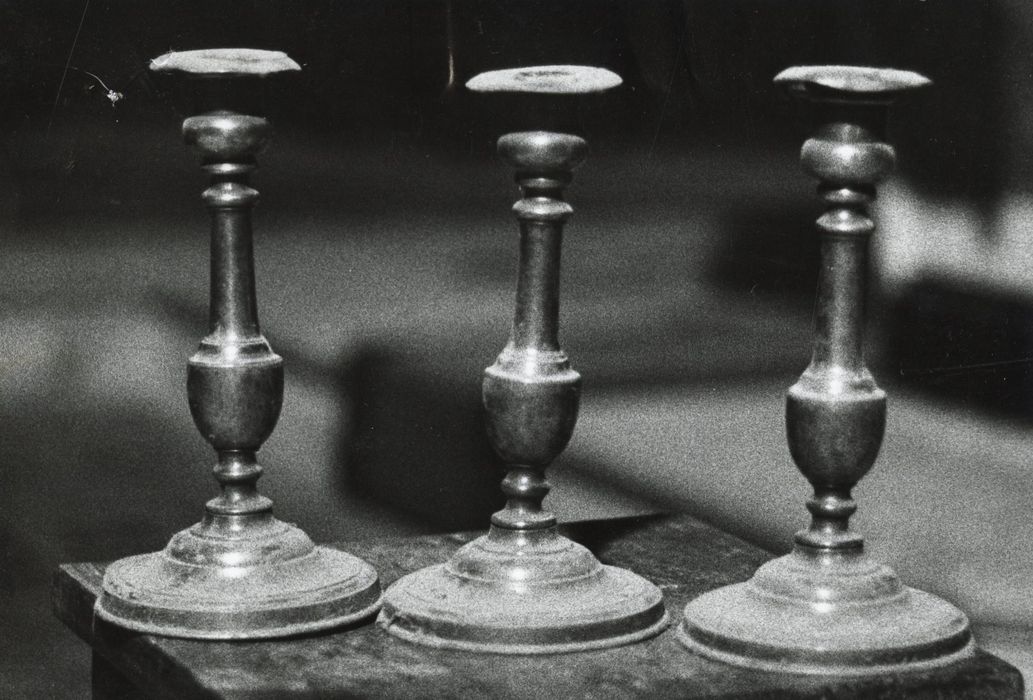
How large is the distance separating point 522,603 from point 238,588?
0.14 meters

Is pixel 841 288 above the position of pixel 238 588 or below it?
above

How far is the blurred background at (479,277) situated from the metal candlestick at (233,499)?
251mm

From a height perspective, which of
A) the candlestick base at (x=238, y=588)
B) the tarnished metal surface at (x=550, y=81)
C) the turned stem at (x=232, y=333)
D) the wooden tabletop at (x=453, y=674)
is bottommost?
the wooden tabletop at (x=453, y=674)

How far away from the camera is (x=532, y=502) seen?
897mm

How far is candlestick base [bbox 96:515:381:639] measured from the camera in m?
0.88

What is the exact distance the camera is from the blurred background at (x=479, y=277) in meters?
1.14

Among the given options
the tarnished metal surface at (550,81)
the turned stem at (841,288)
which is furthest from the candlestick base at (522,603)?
the tarnished metal surface at (550,81)

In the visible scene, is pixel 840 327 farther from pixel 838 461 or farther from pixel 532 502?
pixel 532 502

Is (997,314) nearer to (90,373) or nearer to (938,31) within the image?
(938,31)

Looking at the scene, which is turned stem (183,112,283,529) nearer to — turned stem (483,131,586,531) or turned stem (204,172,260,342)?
turned stem (204,172,260,342)

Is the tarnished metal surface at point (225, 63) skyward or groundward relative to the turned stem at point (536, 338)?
skyward

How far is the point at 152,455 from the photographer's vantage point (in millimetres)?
1185

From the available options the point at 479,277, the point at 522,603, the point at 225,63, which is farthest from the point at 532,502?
the point at 479,277

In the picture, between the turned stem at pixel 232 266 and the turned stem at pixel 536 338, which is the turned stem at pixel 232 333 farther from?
the turned stem at pixel 536 338
